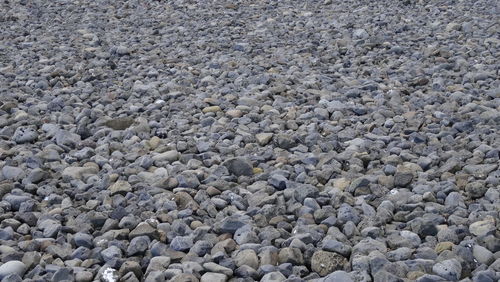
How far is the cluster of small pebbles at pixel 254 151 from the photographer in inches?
121

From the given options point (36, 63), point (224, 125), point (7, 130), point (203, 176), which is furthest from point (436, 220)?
point (36, 63)

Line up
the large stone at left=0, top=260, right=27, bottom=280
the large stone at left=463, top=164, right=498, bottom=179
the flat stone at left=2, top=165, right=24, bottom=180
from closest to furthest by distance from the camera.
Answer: the large stone at left=0, top=260, right=27, bottom=280 → the large stone at left=463, top=164, right=498, bottom=179 → the flat stone at left=2, top=165, right=24, bottom=180

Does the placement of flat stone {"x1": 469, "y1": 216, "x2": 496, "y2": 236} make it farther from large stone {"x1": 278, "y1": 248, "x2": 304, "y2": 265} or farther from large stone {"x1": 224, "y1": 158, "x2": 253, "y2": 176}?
large stone {"x1": 224, "y1": 158, "x2": 253, "y2": 176}

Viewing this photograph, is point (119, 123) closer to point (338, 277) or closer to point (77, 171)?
point (77, 171)

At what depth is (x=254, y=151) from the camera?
4371 mm

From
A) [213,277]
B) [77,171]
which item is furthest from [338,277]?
[77,171]

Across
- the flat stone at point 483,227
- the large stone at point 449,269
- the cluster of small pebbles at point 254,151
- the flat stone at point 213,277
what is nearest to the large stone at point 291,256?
the cluster of small pebbles at point 254,151

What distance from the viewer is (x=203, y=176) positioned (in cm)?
397

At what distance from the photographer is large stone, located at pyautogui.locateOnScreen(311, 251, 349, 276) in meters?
2.97

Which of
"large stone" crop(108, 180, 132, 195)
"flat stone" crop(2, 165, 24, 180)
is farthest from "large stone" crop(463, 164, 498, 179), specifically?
"flat stone" crop(2, 165, 24, 180)

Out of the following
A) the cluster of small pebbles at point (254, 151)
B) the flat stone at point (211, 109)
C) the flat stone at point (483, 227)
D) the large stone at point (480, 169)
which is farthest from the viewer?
the flat stone at point (211, 109)

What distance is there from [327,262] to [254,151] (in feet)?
4.85

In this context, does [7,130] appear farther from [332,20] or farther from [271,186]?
[332,20]

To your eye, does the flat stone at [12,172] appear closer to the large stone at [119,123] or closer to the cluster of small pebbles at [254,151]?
the cluster of small pebbles at [254,151]
